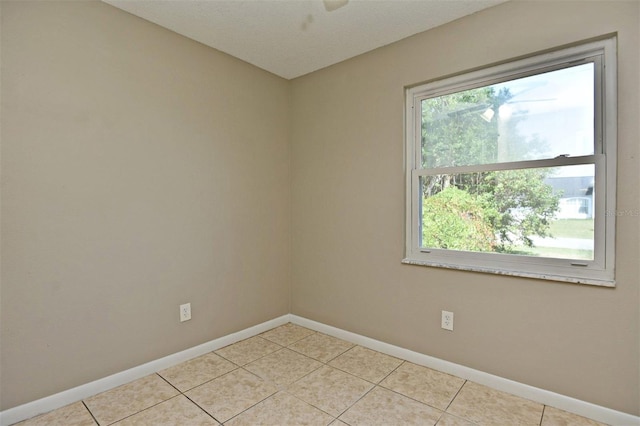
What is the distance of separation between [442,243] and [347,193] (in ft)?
2.90

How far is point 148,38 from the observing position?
7.29ft

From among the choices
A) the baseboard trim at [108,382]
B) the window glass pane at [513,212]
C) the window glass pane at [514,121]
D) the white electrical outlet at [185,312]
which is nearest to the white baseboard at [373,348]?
the baseboard trim at [108,382]

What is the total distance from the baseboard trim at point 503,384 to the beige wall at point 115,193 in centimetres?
107

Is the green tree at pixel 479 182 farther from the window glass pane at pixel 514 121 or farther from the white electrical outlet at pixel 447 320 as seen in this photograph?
the white electrical outlet at pixel 447 320

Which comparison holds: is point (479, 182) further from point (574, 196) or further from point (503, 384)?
point (503, 384)

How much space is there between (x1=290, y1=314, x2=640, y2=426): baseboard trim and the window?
671 mm

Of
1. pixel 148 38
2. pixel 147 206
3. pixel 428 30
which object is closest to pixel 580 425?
pixel 428 30

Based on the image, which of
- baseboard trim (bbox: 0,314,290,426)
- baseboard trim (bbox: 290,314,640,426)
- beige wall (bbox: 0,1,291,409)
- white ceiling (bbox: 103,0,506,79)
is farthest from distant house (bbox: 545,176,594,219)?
baseboard trim (bbox: 0,314,290,426)

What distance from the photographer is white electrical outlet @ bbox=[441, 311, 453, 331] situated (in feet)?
7.43

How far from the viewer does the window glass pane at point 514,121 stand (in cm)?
187

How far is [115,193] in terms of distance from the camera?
6.87 ft

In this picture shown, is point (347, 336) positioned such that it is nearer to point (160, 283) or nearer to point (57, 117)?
point (160, 283)

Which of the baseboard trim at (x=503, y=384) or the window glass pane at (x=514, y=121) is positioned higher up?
the window glass pane at (x=514, y=121)

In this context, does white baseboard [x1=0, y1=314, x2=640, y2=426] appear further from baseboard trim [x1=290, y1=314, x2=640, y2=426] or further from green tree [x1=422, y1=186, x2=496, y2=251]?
green tree [x1=422, y1=186, x2=496, y2=251]
